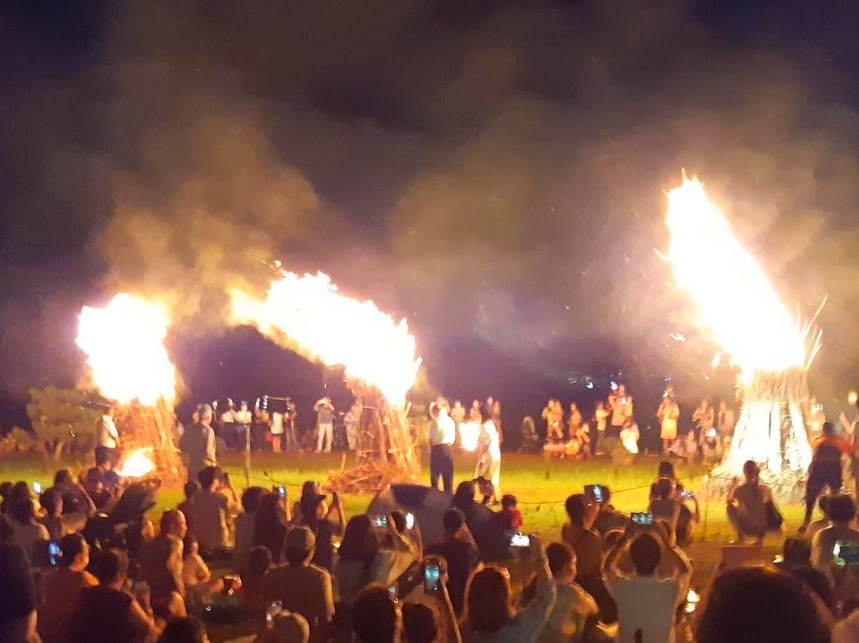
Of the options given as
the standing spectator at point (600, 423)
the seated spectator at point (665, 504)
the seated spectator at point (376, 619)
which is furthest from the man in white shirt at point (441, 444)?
the seated spectator at point (376, 619)

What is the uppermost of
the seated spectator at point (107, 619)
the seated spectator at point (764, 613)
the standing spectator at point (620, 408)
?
the standing spectator at point (620, 408)

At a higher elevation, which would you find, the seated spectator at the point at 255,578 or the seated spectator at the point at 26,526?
the seated spectator at the point at 26,526

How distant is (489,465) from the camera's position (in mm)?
15727

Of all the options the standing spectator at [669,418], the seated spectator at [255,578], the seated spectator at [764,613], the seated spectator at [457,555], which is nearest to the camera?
the seated spectator at [764,613]

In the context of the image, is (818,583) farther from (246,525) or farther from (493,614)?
(246,525)

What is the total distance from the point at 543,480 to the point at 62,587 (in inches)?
504

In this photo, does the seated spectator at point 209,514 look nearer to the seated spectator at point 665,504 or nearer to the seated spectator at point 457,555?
the seated spectator at point 457,555

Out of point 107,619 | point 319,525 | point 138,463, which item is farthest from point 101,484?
point 138,463

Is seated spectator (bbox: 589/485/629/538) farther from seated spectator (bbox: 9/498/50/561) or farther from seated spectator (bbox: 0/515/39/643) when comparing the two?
seated spectator (bbox: 0/515/39/643)

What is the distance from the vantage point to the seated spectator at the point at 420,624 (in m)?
4.18

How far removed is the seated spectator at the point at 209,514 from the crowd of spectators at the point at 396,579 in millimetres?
14

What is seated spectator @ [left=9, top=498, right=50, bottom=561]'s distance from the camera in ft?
24.7

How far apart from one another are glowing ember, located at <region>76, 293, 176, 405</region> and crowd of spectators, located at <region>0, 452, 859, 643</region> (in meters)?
9.14

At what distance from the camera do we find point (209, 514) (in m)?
9.67
